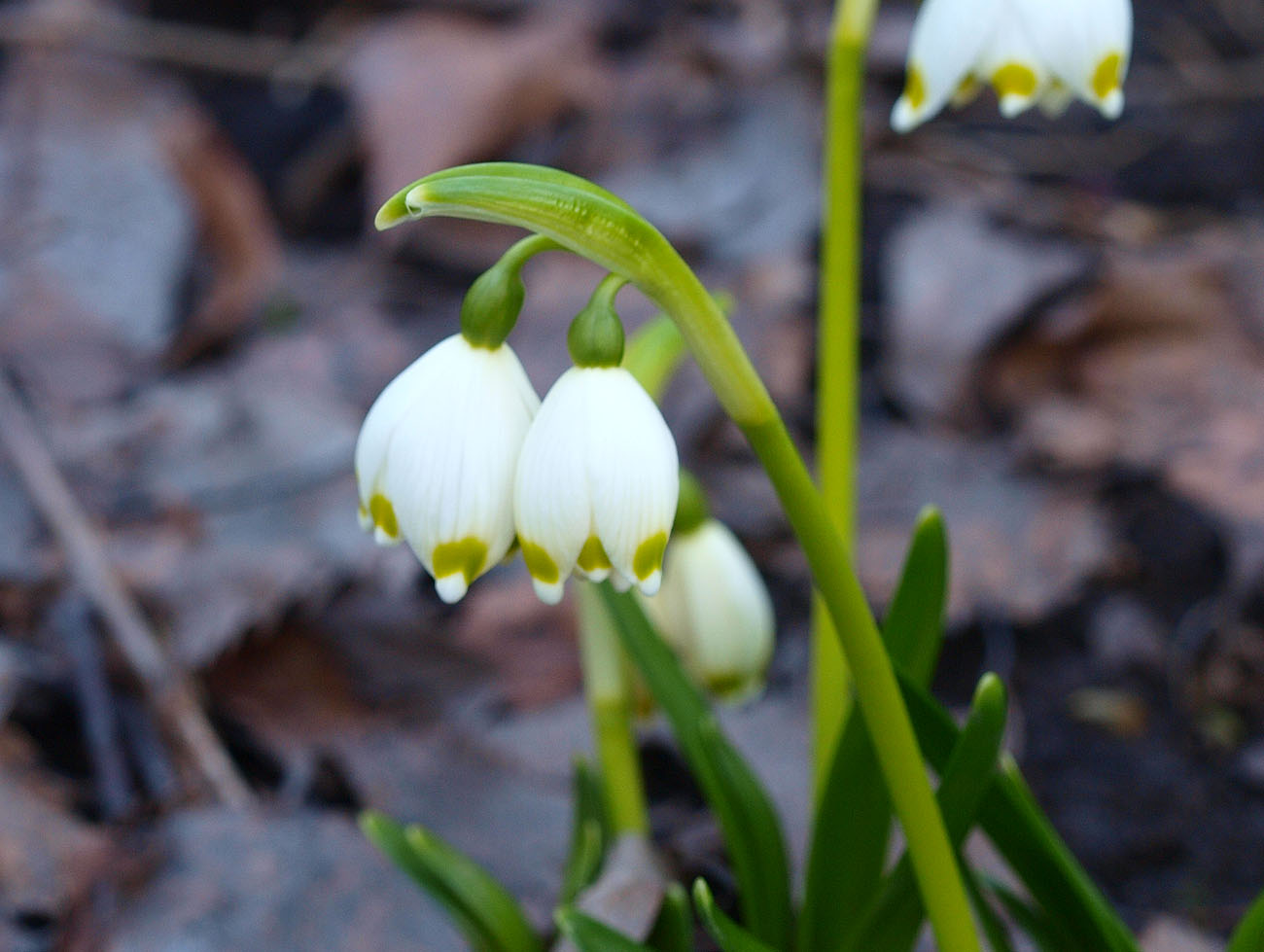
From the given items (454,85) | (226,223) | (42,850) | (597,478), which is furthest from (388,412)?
(454,85)

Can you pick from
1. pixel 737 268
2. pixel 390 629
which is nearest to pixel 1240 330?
pixel 737 268

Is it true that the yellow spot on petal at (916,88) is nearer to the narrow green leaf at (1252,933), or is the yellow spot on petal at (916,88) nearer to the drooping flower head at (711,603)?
the drooping flower head at (711,603)

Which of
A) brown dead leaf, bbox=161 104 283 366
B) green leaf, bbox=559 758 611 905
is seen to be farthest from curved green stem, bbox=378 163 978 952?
Answer: brown dead leaf, bbox=161 104 283 366

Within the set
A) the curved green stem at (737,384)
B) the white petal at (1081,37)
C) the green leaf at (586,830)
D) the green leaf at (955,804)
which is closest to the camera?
the curved green stem at (737,384)

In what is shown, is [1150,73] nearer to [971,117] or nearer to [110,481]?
[971,117]

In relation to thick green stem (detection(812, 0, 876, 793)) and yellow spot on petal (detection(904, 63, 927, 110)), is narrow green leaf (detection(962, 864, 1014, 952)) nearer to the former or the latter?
thick green stem (detection(812, 0, 876, 793))

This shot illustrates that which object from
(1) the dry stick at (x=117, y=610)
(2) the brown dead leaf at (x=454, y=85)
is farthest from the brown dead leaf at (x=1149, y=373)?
(1) the dry stick at (x=117, y=610)
